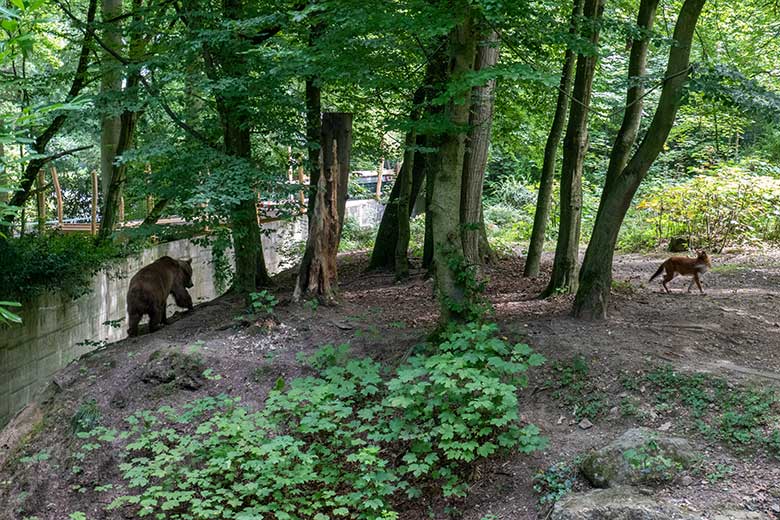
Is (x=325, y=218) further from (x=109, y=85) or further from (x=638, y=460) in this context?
(x=638, y=460)

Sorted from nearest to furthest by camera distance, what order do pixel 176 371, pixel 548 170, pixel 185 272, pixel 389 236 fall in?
pixel 176 371 → pixel 548 170 → pixel 185 272 → pixel 389 236

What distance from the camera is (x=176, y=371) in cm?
815

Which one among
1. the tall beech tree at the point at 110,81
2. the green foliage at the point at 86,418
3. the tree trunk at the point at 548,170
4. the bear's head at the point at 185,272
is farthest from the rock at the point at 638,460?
the bear's head at the point at 185,272

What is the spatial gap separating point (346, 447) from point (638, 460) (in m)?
2.51

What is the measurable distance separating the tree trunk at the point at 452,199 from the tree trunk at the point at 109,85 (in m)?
4.42

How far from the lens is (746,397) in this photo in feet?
20.4

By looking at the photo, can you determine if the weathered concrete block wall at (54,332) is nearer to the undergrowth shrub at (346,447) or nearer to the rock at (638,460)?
the undergrowth shrub at (346,447)

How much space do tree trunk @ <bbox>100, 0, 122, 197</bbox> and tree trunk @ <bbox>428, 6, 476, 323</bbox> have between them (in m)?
4.42

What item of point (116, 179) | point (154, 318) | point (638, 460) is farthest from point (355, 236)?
point (638, 460)

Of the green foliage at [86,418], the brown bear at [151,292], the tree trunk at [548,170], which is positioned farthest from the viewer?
the tree trunk at [548,170]

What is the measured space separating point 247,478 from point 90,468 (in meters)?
2.06

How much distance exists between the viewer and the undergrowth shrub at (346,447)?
5.80 metres

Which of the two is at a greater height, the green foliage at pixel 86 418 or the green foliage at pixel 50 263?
the green foliage at pixel 50 263

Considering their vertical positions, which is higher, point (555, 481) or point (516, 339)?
point (516, 339)
